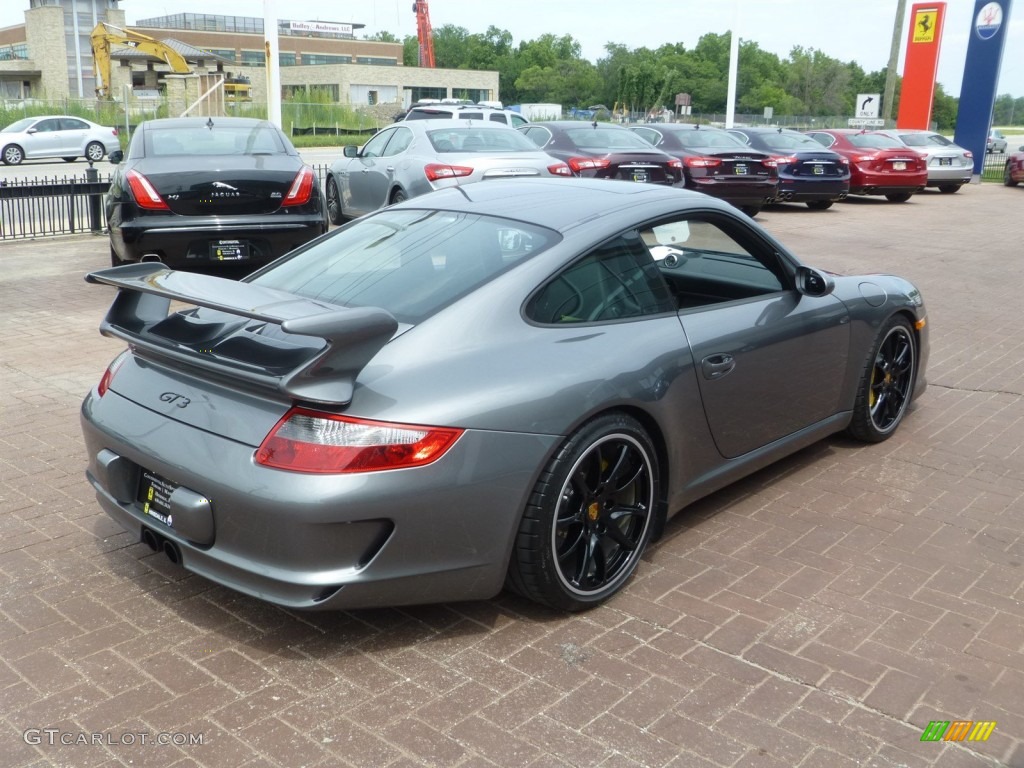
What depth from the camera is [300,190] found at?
953cm

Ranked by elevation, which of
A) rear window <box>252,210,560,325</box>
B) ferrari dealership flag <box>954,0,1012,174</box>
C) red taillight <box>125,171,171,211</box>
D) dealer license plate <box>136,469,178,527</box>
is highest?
ferrari dealership flag <box>954,0,1012,174</box>

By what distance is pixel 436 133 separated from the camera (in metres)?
12.9

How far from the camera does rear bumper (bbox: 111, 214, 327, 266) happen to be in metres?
8.95

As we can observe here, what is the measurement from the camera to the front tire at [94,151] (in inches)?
1261

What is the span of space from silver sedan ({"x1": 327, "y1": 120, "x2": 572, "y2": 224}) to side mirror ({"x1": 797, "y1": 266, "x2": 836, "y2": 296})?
25.1 ft

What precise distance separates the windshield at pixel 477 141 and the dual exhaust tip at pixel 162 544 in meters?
9.65

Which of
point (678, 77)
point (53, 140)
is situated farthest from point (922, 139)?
point (678, 77)

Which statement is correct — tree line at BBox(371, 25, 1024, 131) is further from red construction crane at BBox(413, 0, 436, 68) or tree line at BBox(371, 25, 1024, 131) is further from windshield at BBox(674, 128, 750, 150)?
windshield at BBox(674, 128, 750, 150)

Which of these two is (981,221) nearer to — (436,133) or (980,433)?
(436,133)

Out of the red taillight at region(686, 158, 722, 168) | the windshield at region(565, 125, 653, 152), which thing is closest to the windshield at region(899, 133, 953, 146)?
the red taillight at region(686, 158, 722, 168)

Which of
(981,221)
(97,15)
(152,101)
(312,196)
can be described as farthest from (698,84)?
(312,196)

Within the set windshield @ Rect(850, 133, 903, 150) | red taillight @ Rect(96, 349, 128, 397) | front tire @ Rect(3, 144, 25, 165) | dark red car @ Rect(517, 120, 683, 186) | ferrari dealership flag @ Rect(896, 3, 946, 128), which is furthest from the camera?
ferrari dealership flag @ Rect(896, 3, 946, 128)

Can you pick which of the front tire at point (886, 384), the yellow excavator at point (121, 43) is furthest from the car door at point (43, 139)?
the front tire at point (886, 384)

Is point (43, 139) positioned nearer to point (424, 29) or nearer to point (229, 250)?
point (229, 250)
